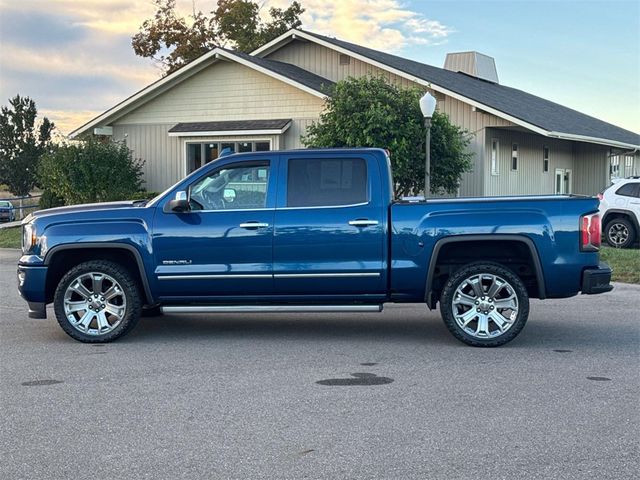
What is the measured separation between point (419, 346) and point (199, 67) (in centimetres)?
1903

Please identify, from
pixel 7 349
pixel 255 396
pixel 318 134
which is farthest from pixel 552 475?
pixel 318 134

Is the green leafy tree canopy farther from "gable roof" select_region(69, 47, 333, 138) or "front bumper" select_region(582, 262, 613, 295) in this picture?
"front bumper" select_region(582, 262, 613, 295)

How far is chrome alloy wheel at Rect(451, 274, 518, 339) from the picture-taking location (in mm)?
7906

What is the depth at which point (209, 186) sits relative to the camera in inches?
327

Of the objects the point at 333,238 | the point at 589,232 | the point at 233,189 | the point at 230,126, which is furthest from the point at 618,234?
the point at 233,189

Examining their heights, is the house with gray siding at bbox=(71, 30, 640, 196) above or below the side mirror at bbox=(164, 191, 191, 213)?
above

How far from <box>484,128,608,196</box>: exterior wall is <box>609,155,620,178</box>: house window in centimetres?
77

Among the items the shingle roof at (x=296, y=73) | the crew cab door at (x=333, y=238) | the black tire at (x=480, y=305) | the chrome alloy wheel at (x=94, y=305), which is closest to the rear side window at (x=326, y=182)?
the crew cab door at (x=333, y=238)

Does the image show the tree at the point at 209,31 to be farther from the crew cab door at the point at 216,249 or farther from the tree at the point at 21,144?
the crew cab door at the point at 216,249

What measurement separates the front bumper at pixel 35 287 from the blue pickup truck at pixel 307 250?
0.05 ft

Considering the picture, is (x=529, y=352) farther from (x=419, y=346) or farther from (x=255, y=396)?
(x=255, y=396)

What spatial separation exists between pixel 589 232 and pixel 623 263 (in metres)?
7.94

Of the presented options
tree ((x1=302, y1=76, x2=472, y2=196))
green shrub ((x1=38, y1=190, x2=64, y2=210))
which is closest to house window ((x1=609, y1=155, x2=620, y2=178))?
tree ((x1=302, y1=76, x2=472, y2=196))

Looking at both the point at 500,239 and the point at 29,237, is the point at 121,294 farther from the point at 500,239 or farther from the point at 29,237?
the point at 500,239
